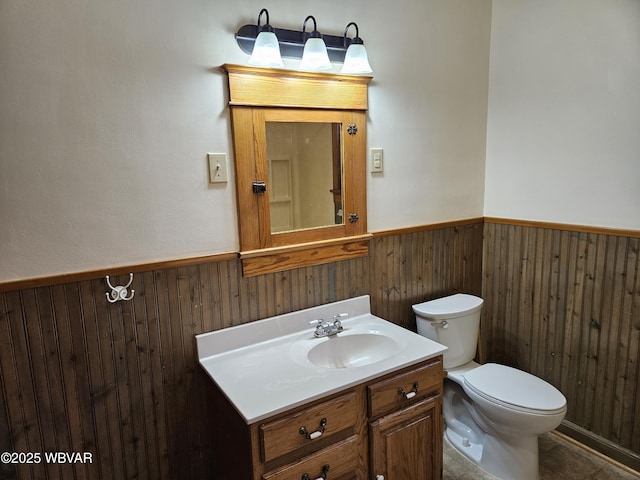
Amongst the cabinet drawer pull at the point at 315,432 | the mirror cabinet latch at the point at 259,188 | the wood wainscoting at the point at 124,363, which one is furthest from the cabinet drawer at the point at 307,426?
the mirror cabinet latch at the point at 259,188

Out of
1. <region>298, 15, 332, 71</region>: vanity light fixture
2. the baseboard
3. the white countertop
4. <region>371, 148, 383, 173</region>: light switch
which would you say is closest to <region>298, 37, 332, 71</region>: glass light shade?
<region>298, 15, 332, 71</region>: vanity light fixture

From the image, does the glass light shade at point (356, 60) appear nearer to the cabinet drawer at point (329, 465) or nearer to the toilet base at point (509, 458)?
the cabinet drawer at point (329, 465)

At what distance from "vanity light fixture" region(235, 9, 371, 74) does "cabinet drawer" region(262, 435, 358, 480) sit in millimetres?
1404

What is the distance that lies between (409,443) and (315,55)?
157 cm

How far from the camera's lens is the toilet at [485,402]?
1.81m

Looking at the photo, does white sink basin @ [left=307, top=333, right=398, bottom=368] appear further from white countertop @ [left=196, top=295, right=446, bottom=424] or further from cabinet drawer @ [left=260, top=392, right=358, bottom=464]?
cabinet drawer @ [left=260, top=392, right=358, bottom=464]

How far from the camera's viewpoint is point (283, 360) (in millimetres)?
1608

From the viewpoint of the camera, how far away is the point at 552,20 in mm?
2064

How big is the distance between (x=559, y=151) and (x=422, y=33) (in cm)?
91

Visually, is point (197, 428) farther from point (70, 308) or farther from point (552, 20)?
point (552, 20)

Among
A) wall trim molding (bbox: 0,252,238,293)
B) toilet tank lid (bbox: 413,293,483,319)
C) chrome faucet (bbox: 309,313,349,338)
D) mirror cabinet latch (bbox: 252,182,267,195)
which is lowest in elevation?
toilet tank lid (bbox: 413,293,483,319)

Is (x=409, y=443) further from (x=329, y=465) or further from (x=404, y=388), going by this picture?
(x=329, y=465)

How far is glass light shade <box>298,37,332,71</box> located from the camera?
5.40 ft

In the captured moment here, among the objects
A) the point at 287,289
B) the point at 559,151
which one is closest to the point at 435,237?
the point at 559,151
